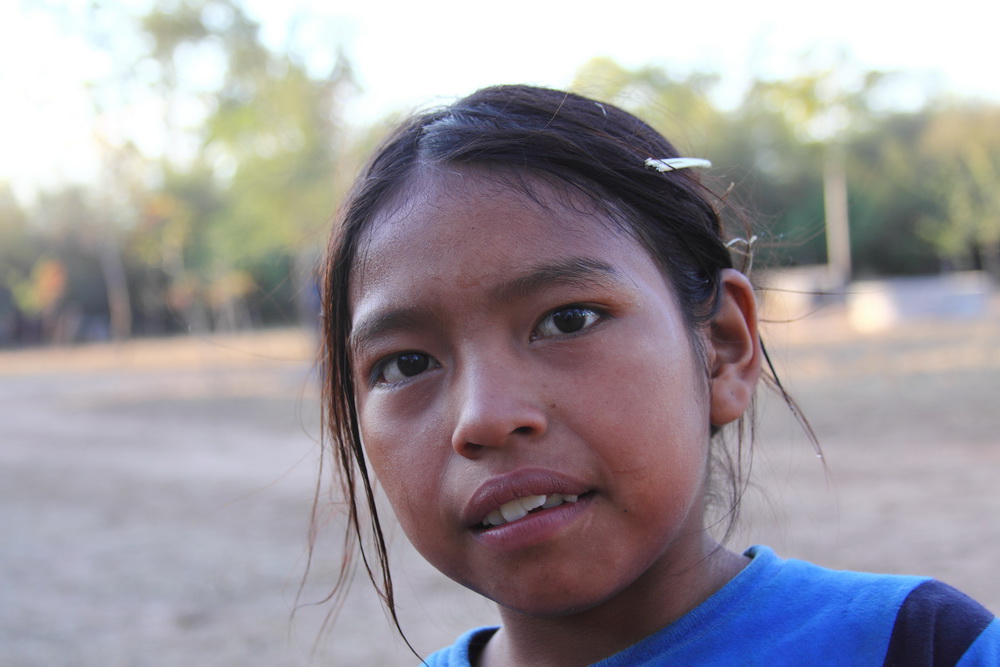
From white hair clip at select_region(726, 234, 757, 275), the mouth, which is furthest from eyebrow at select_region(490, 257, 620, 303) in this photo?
A: white hair clip at select_region(726, 234, 757, 275)

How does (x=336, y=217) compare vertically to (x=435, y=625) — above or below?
above

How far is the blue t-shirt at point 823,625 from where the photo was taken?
38.0 inches

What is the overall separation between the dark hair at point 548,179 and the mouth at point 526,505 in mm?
314

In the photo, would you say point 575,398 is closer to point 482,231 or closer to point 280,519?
point 482,231

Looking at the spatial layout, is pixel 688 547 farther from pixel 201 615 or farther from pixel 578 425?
pixel 201 615

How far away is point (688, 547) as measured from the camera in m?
1.17

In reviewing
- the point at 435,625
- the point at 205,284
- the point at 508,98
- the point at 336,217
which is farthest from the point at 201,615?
the point at 205,284

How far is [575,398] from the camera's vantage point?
38.7 inches

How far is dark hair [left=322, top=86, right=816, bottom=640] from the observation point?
114 centimetres

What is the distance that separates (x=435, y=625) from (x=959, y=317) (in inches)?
648

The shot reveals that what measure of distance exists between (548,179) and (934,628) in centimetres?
71

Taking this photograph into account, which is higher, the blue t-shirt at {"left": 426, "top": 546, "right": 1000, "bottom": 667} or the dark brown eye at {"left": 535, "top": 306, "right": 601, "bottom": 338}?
the dark brown eye at {"left": 535, "top": 306, "right": 601, "bottom": 338}

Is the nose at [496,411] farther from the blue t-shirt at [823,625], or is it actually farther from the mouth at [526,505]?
the blue t-shirt at [823,625]

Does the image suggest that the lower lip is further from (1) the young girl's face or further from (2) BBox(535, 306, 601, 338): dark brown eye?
(2) BBox(535, 306, 601, 338): dark brown eye
